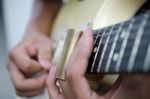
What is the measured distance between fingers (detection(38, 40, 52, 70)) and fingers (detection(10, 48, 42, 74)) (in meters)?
0.02

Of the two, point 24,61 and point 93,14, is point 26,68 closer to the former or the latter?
point 24,61

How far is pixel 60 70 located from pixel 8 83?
1.12 m

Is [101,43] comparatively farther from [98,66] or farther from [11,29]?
[11,29]

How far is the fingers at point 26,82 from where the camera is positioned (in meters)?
0.86

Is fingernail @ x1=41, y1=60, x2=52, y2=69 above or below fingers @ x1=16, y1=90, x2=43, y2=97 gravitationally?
above

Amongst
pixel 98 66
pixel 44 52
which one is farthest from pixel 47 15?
pixel 98 66

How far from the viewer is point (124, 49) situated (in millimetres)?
419

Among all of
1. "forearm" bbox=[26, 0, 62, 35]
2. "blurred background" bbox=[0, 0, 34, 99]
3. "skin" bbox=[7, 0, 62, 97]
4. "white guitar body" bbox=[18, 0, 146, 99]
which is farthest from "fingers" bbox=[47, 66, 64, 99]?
"blurred background" bbox=[0, 0, 34, 99]

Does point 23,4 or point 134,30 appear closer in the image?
point 134,30

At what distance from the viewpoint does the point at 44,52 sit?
89 centimetres

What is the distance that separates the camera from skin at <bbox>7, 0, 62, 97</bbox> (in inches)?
34.4

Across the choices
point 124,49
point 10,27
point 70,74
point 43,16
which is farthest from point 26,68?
point 10,27

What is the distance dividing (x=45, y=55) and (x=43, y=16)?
229 millimetres

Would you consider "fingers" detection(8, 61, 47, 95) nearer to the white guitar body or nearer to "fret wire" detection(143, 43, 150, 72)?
the white guitar body
